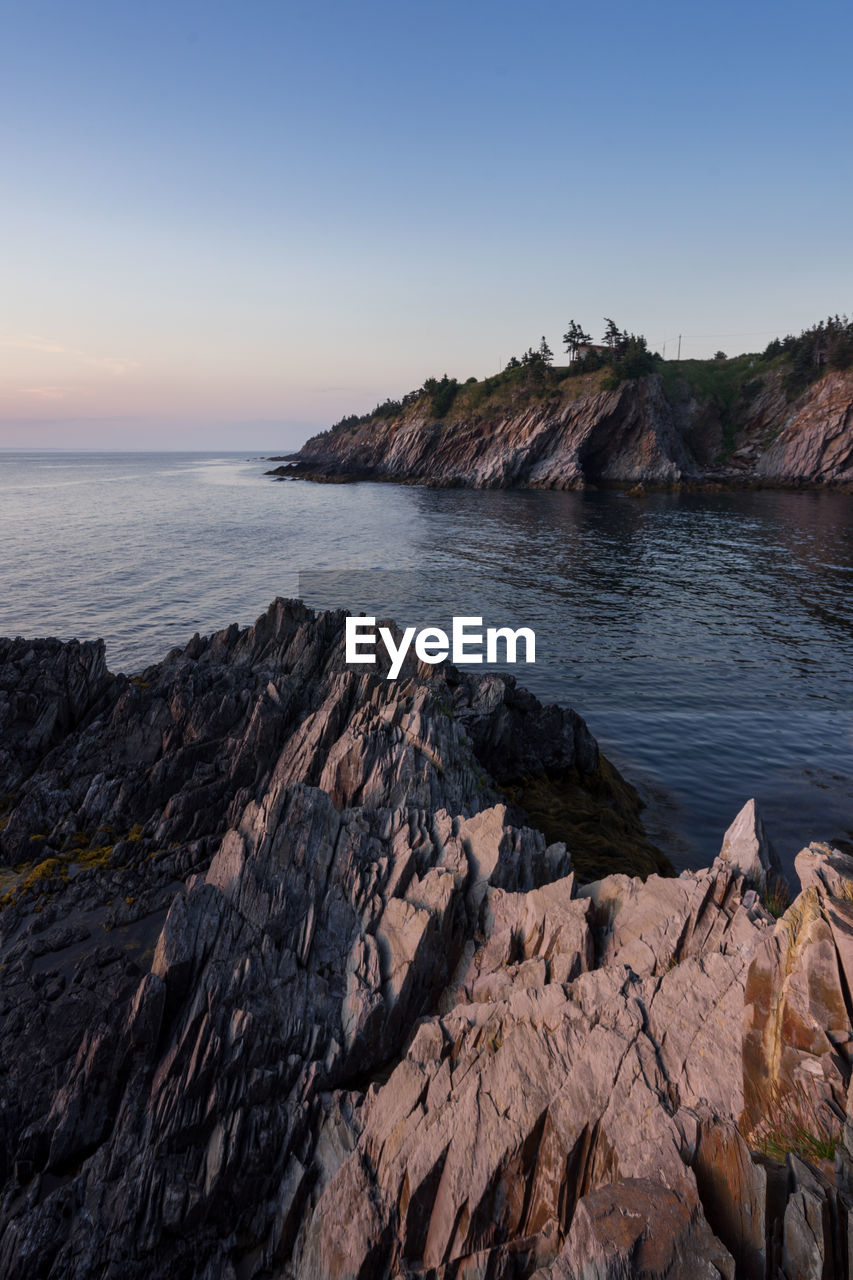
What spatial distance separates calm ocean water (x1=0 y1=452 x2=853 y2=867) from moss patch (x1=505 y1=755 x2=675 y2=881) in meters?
1.23

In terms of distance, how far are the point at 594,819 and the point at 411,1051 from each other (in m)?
12.1

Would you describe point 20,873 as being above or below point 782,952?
below

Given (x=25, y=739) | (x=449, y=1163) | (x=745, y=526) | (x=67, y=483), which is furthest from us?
(x=67, y=483)

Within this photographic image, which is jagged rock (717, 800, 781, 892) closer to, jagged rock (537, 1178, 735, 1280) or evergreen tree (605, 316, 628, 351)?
jagged rock (537, 1178, 735, 1280)

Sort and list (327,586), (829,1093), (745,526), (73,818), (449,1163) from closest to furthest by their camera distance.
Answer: (829,1093) < (449,1163) < (73,818) < (327,586) < (745,526)

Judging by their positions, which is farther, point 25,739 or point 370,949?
point 25,739

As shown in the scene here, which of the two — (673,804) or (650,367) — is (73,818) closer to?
(673,804)

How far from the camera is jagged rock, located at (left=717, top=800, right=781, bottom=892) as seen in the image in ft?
36.0

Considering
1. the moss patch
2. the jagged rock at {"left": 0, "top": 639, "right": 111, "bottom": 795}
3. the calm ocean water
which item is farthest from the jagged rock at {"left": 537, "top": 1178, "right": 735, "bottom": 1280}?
the jagged rock at {"left": 0, "top": 639, "right": 111, "bottom": 795}

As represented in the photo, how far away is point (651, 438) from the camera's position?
12731 cm

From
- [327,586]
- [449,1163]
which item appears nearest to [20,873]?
[449,1163]

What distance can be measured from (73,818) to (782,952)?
18419 millimetres

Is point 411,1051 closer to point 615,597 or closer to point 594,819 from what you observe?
point 594,819

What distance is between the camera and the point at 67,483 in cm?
17488
